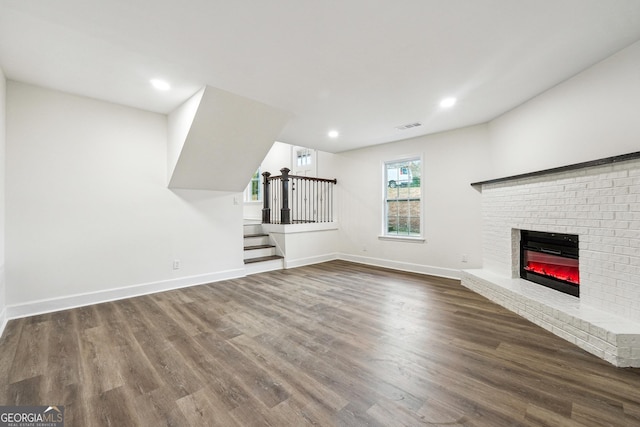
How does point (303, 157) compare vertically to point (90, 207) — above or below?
above

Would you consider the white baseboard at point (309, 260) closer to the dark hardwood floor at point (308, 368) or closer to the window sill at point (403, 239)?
the window sill at point (403, 239)

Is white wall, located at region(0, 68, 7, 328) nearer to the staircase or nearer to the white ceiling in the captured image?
the white ceiling

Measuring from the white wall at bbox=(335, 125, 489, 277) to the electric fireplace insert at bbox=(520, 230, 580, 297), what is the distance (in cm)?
82

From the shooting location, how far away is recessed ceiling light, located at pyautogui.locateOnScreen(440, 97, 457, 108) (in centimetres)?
334

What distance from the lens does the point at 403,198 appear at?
5270 millimetres

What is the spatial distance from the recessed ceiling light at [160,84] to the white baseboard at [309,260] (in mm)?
3520

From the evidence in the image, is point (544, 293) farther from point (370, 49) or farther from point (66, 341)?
point (66, 341)

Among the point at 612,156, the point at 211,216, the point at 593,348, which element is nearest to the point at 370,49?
the point at 612,156

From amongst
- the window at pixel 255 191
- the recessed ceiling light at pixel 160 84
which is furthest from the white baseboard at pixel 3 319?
the window at pixel 255 191

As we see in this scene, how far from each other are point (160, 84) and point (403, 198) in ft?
14.1

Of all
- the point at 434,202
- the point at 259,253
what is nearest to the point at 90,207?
the point at 259,253

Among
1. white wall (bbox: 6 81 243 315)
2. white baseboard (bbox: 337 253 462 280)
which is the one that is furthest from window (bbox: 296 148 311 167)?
white wall (bbox: 6 81 243 315)

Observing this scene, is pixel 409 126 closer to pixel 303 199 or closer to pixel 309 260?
pixel 309 260

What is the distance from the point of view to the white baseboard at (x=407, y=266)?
4.57 m
